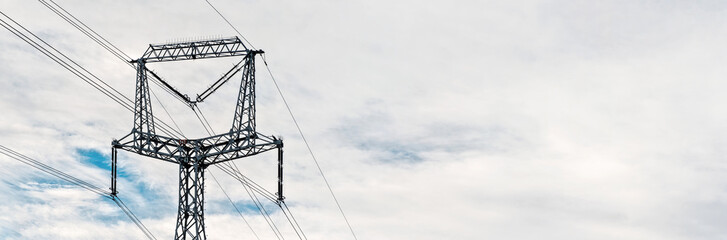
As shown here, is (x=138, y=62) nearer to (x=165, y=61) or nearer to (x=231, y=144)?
(x=165, y=61)

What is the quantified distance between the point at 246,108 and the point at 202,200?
26.8 feet

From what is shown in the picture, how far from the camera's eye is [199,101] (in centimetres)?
8544

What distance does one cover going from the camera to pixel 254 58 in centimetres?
7994

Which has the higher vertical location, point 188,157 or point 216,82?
point 216,82

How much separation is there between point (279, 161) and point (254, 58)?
8.78 m

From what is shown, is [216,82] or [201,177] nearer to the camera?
[201,177]

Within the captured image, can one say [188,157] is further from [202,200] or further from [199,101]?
[199,101]

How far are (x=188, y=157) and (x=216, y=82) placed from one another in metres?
10.2

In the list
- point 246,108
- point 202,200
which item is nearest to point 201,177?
point 202,200

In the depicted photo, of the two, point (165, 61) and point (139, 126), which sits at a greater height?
point (165, 61)

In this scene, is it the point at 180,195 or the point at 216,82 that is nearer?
the point at 180,195

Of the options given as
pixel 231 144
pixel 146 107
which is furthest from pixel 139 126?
pixel 231 144

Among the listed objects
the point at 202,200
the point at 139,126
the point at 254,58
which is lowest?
the point at 202,200

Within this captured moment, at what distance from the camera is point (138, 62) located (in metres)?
80.4
